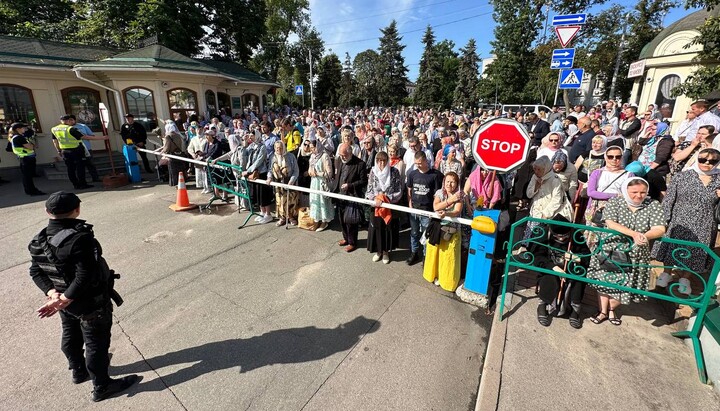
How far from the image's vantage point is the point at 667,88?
58.4 feet

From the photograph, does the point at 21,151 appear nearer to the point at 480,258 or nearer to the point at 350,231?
the point at 350,231

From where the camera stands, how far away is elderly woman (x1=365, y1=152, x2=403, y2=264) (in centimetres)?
497

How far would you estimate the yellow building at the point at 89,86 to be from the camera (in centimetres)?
1114

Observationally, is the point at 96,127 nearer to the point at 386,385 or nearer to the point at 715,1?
the point at 386,385

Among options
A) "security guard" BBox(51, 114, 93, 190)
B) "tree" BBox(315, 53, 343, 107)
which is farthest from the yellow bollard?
"tree" BBox(315, 53, 343, 107)

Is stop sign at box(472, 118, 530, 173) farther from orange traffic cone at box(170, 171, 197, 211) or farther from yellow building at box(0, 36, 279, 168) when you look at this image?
yellow building at box(0, 36, 279, 168)

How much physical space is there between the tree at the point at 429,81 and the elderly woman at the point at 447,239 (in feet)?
152

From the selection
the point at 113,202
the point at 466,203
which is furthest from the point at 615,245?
the point at 113,202

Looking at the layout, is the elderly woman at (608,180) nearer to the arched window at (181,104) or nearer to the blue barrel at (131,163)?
the blue barrel at (131,163)

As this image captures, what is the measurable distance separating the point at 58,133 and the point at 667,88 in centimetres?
2766

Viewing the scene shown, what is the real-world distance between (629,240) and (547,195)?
0.99 metres

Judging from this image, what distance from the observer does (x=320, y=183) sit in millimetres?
6062

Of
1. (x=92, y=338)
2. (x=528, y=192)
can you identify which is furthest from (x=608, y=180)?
(x=92, y=338)

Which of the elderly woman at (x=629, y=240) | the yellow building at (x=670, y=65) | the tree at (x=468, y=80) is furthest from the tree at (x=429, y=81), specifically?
the elderly woman at (x=629, y=240)
